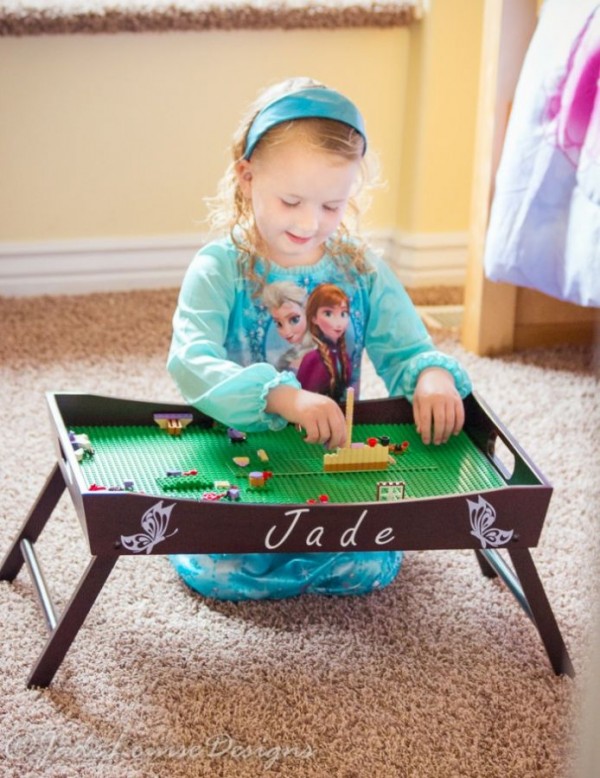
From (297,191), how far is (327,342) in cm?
21

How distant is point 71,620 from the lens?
1.03 meters

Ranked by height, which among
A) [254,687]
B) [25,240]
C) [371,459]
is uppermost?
[371,459]

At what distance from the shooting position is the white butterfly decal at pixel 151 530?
996 mm

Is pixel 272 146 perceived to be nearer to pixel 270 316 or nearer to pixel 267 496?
pixel 270 316

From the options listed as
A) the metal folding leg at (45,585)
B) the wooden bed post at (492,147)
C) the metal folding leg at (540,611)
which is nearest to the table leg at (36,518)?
the metal folding leg at (45,585)

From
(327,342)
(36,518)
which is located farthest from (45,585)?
(327,342)

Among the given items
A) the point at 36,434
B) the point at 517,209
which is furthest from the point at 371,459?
the point at 517,209

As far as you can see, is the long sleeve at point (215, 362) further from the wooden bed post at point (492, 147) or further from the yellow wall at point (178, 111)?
the yellow wall at point (178, 111)

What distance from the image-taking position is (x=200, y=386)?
45.9 inches

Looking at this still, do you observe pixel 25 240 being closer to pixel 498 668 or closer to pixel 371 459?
pixel 371 459

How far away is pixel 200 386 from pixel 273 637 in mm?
277

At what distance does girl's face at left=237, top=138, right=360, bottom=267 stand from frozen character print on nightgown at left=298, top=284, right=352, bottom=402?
73 millimetres

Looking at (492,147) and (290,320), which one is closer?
(290,320)

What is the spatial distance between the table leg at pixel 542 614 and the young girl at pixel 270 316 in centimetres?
18
